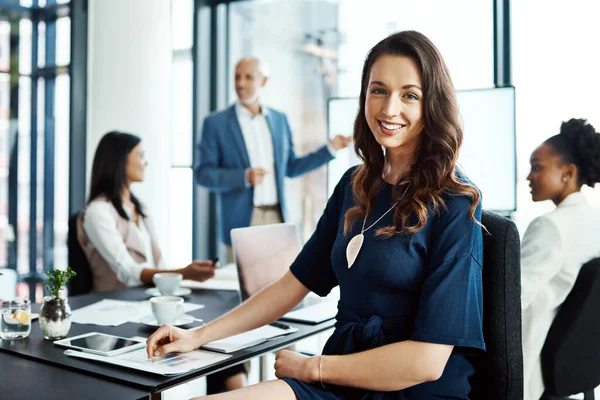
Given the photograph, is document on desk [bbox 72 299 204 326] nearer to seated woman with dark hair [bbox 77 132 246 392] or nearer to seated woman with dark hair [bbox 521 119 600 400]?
seated woman with dark hair [bbox 77 132 246 392]

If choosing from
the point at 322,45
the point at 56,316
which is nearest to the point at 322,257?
the point at 56,316

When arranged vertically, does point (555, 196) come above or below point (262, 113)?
below

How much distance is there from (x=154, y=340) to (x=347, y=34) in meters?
2.94

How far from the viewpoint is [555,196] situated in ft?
7.24

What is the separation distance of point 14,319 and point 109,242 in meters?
1.01

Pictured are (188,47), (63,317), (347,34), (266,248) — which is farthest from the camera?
(188,47)

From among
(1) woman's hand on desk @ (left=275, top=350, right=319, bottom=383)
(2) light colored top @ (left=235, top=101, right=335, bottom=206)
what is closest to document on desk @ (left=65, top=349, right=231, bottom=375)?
(1) woman's hand on desk @ (left=275, top=350, right=319, bottom=383)

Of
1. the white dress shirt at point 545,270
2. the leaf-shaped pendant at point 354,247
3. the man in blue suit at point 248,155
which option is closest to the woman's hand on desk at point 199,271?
the leaf-shaped pendant at point 354,247

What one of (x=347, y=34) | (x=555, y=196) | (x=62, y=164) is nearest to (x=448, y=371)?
(x=555, y=196)

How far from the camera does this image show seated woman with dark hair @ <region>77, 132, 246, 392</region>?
2529mm

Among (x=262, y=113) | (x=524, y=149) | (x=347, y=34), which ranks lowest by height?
(x=524, y=149)

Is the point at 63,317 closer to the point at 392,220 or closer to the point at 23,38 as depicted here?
the point at 392,220

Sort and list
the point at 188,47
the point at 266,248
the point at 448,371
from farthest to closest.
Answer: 1. the point at 188,47
2. the point at 266,248
3. the point at 448,371

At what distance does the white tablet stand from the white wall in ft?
10.1
